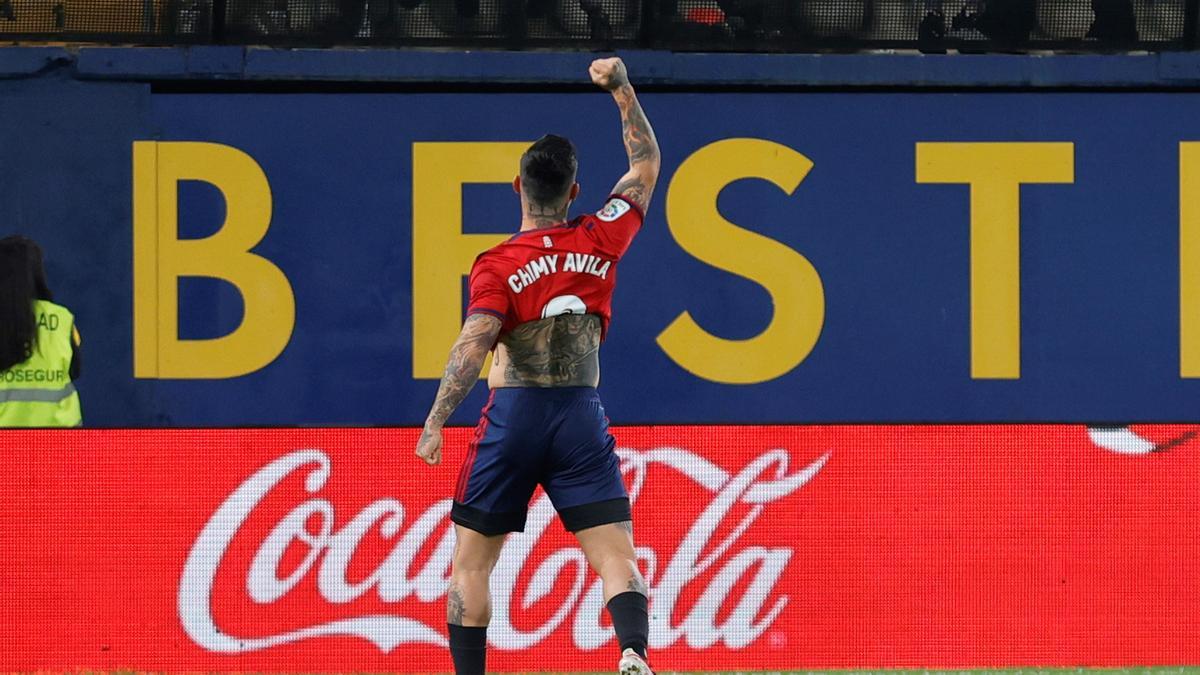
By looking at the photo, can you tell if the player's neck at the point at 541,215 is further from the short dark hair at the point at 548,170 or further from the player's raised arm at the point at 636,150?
the player's raised arm at the point at 636,150

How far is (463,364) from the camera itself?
4.75m

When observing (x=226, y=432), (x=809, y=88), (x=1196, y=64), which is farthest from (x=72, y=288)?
(x=1196, y=64)

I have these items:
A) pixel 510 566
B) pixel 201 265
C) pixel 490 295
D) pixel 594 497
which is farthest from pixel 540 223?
pixel 201 265

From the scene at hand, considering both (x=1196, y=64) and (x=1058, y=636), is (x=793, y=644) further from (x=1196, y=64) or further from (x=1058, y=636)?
(x=1196, y=64)

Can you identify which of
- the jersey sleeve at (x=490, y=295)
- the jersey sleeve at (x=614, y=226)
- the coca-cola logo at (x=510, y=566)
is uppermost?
the jersey sleeve at (x=614, y=226)

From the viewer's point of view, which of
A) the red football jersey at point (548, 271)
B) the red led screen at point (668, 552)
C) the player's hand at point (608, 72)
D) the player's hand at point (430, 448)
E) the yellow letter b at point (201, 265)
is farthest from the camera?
the yellow letter b at point (201, 265)

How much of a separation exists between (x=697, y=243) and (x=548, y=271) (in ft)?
13.5

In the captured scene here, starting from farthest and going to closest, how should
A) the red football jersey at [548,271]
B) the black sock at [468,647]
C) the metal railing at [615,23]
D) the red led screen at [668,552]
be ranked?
1. the metal railing at [615,23]
2. the red led screen at [668,552]
3. the black sock at [468,647]
4. the red football jersey at [548,271]

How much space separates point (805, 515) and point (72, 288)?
4047 millimetres

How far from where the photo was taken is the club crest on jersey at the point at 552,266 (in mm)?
4754

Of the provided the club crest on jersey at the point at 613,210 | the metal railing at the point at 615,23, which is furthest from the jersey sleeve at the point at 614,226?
the metal railing at the point at 615,23

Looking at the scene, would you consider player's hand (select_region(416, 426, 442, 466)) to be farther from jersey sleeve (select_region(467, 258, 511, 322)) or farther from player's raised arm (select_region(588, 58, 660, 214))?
player's raised arm (select_region(588, 58, 660, 214))

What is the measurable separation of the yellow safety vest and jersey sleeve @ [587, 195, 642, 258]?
391 centimetres

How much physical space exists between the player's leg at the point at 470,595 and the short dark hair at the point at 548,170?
3.04ft
